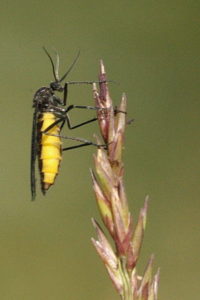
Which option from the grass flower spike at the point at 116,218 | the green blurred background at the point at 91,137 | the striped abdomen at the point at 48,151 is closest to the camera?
the grass flower spike at the point at 116,218

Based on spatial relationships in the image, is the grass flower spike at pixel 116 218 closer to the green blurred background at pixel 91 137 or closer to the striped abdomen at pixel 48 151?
the striped abdomen at pixel 48 151

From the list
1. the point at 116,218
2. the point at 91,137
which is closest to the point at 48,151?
the point at 116,218

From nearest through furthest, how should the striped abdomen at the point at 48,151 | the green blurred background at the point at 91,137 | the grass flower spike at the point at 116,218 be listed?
the grass flower spike at the point at 116,218, the striped abdomen at the point at 48,151, the green blurred background at the point at 91,137

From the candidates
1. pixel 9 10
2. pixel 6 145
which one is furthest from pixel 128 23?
pixel 6 145

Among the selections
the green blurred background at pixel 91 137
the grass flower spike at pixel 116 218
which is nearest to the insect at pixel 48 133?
the grass flower spike at pixel 116 218

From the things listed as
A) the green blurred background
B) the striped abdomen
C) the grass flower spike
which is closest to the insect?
the striped abdomen

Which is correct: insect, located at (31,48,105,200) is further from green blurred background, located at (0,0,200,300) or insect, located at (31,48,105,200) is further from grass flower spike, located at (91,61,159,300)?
green blurred background, located at (0,0,200,300)
